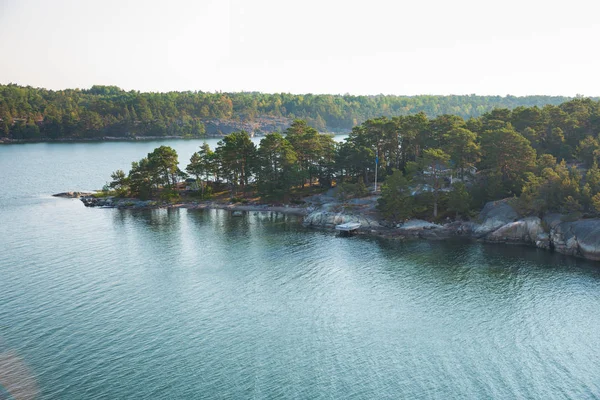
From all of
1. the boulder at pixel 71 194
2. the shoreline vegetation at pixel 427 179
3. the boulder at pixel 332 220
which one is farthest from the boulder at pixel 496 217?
the boulder at pixel 71 194

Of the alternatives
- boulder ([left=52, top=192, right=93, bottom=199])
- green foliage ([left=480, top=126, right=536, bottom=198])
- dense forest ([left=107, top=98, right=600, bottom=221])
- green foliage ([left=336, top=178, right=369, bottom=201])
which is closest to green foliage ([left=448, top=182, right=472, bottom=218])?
dense forest ([left=107, top=98, right=600, bottom=221])

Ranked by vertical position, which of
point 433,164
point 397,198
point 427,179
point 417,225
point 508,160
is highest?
point 508,160

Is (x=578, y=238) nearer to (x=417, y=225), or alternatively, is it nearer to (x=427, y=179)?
(x=417, y=225)

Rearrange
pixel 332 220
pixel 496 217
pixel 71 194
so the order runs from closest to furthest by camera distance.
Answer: pixel 496 217 < pixel 332 220 < pixel 71 194

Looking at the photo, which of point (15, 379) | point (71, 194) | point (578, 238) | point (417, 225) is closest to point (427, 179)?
point (417, 225)

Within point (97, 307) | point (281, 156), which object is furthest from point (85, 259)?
point (281, 156)

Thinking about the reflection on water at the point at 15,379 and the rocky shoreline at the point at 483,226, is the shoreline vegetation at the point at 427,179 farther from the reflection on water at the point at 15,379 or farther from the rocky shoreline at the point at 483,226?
the reflection on water at the point at 15,379
